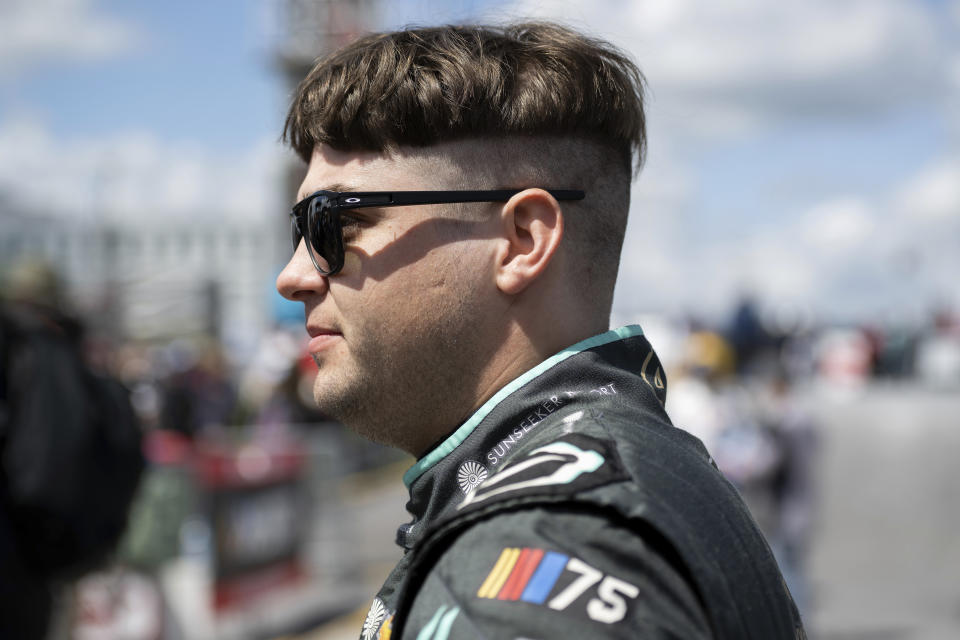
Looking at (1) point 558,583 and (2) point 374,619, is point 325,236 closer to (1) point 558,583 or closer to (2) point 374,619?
(2) point 374,619

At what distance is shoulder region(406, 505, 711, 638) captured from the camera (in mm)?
1101

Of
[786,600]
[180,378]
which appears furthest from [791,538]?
[180,378]

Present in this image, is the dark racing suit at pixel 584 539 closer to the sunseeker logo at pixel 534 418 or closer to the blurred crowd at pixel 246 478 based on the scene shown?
the sunseeker logo at pixel 534 418

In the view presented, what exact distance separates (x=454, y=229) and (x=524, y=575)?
0.66 meters

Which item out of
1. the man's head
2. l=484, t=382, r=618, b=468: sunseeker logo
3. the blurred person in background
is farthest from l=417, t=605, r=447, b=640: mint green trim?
the blurred person in background

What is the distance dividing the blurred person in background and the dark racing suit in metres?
2.80

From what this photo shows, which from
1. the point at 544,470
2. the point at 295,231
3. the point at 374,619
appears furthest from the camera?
the point at 295,231

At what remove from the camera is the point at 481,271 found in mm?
1631

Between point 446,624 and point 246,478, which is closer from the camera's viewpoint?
point 446,624

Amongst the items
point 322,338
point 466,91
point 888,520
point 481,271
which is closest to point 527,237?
point 481,271

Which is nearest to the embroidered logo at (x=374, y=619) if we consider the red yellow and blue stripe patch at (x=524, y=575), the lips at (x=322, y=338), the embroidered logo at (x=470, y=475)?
the embroidered logo at (x=470, y=475)

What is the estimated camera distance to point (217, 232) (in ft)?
347

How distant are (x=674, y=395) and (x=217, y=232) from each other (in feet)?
335

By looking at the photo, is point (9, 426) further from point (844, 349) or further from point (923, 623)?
point (844, 349)
